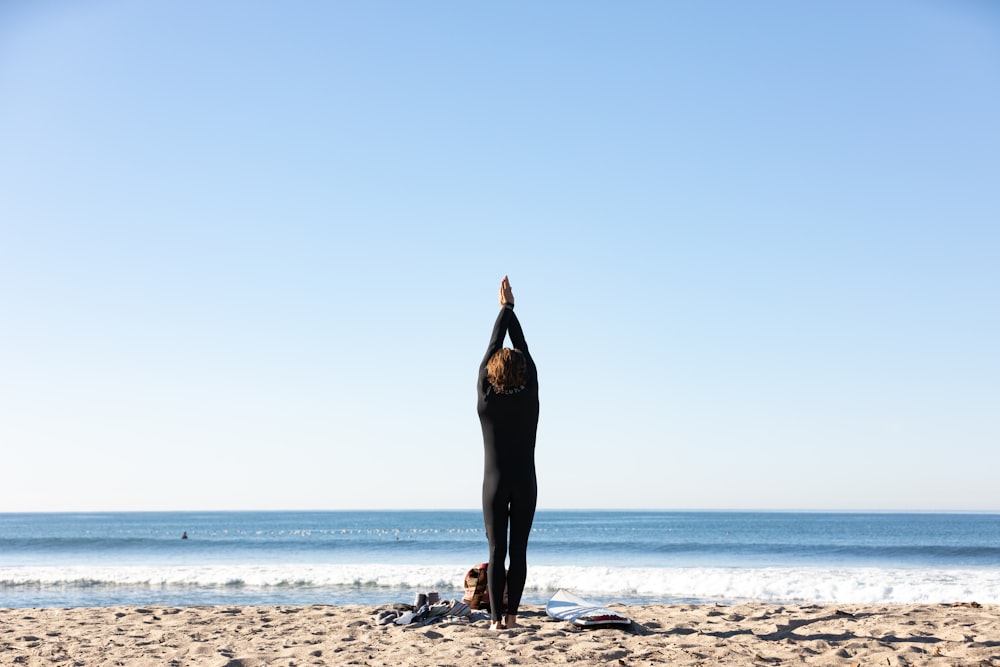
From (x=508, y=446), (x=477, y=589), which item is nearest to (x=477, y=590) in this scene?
(x=477, y=589)

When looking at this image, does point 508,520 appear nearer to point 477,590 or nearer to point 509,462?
point 509,462

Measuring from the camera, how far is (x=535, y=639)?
676 centimetres

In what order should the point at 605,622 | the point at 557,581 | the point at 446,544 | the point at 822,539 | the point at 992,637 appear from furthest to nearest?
the point at 822,539 → the point at 446,544 → the point at 557,581 → the point at 605,622 → the point at 992,637

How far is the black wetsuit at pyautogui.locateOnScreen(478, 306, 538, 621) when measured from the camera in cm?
675

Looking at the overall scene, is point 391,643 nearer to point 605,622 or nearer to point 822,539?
point 605,622

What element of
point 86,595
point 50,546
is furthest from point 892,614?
point 50,546

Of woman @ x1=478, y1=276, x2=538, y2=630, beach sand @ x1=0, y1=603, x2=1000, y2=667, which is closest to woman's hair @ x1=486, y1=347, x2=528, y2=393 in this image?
woman @ x1=478, y1=276, x2=538, y2=630

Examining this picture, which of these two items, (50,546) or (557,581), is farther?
(50,546)

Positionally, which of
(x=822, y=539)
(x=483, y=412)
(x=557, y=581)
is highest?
(x=483, y=412)

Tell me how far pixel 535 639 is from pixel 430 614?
1536 mm

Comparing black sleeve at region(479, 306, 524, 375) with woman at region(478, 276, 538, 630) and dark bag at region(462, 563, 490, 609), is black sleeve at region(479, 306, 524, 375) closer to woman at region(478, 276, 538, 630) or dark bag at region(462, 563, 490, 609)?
woman at region(478, 276, 538, 630)

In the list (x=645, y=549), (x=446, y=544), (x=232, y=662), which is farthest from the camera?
(x=446, y=544)

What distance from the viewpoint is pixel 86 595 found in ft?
47.2

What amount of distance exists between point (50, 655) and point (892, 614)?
8.38 metres
